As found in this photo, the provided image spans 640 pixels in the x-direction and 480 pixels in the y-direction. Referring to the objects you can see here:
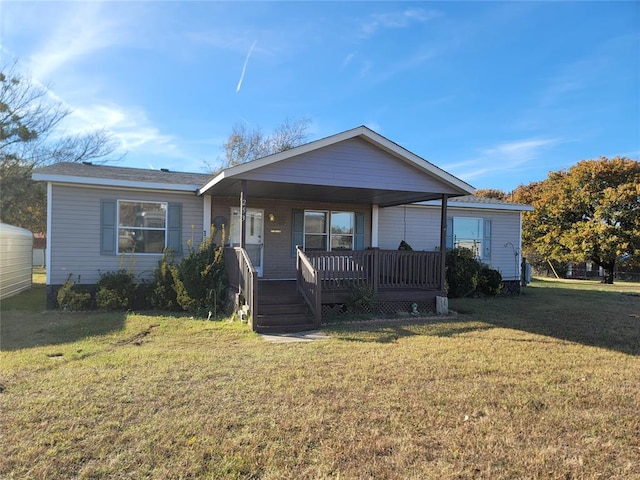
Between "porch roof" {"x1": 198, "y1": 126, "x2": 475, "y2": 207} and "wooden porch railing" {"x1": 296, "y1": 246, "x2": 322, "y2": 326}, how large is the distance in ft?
5.44

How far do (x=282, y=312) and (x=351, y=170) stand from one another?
3.31 meters

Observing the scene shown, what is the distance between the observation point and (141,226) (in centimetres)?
989

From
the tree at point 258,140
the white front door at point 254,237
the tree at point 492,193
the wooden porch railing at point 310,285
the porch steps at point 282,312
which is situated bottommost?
the porch steps at point 282,312

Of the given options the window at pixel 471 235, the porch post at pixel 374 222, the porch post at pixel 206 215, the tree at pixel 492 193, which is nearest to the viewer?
the porch post at pixel 206 215

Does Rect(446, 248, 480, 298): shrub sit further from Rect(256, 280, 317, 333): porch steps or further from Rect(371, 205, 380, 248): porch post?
Rect(256, 280, 317, 333): porch steps

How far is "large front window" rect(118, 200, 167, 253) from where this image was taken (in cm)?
977

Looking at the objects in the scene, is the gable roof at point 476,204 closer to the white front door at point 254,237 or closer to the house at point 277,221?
the house at point 277,221

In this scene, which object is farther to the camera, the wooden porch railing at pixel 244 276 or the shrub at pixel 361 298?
the shrub at pixel 361 298

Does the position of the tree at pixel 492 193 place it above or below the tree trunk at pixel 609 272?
above

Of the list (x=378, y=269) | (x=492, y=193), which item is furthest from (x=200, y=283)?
(x=492, y=193)

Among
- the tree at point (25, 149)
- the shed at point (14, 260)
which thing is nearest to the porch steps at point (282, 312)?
the shed at point (14, 260)

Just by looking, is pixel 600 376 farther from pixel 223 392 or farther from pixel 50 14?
pixel 50 14

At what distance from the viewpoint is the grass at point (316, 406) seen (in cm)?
286

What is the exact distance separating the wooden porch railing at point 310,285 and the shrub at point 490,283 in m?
6.65
